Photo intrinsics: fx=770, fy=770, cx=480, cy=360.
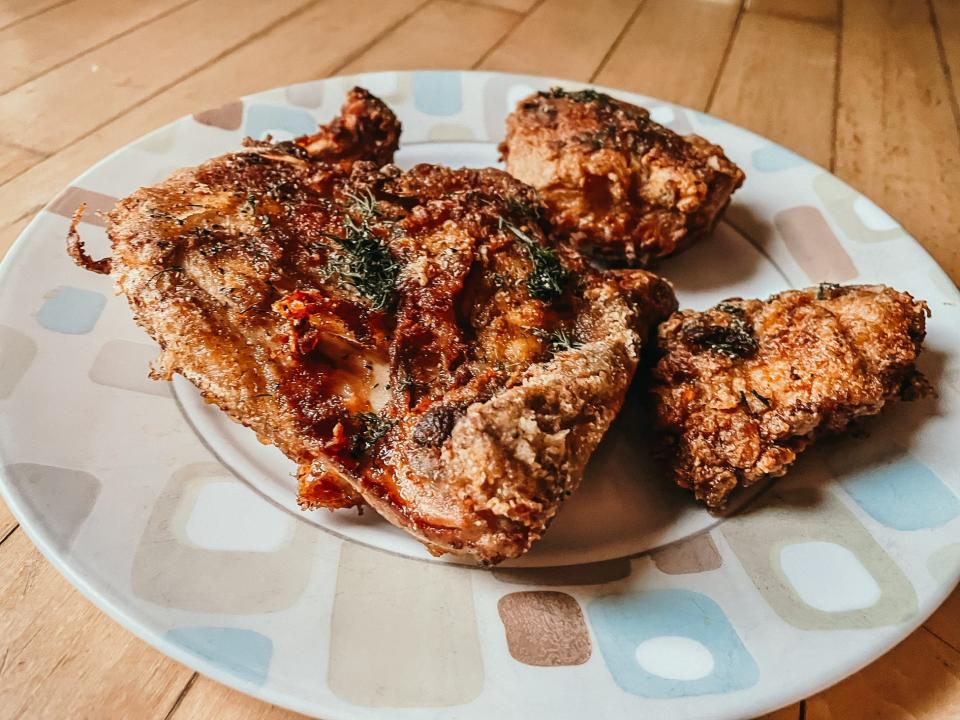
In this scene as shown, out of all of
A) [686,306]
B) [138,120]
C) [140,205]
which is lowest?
[686,306]

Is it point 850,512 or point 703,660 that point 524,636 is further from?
point 850,512

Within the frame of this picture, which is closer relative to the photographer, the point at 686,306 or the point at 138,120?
the point at 686,306

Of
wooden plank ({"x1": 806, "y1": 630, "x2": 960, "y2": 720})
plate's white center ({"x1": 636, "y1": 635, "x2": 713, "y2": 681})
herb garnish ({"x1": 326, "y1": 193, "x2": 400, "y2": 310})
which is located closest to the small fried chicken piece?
herb garnish ({"x1": 326, "y1": 193, "x2": 400, "y2": 310})

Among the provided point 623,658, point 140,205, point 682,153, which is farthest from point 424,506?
point 682,153

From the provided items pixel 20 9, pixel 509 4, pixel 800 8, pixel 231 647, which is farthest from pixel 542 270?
pixel 800 8

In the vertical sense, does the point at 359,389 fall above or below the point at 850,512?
above
